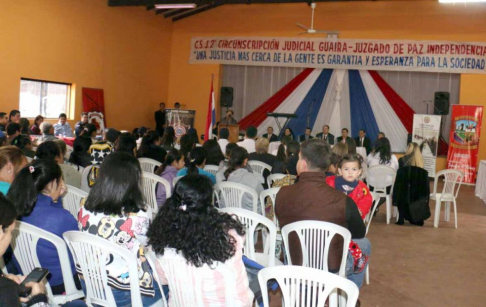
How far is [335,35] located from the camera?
1351 cm

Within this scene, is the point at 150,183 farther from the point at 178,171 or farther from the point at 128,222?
the point at 128,222

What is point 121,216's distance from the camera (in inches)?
101

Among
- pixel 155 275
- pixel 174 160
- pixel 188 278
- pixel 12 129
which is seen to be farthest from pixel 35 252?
pixel 12 129

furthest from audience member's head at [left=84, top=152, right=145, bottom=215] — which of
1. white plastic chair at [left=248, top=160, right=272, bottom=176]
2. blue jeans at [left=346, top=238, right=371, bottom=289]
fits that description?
white plastic chair at [left=248, top=160, right=272, bottom=176]

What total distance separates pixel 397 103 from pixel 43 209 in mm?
11689

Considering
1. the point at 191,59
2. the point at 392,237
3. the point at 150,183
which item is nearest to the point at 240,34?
the point at 191,59

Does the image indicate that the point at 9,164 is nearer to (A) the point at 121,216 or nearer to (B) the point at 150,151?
(A) the point at 121,216

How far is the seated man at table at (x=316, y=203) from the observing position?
3021mm

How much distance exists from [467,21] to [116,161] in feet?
38.4

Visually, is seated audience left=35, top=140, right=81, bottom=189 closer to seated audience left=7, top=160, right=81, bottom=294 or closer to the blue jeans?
seated audience left=7, top=160, right=81, bottom=294

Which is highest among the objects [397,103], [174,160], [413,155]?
[397,103]

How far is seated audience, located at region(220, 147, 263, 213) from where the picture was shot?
175 inches

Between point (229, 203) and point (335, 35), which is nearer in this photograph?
point (229, 203)

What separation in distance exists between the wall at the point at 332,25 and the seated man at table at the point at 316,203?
34.5 ft
